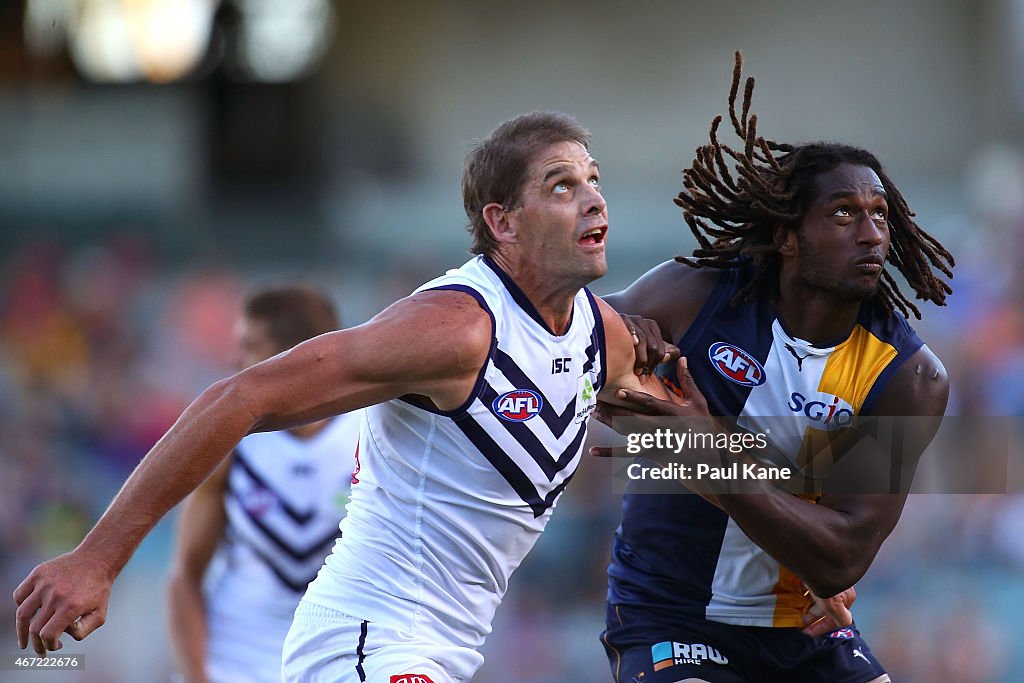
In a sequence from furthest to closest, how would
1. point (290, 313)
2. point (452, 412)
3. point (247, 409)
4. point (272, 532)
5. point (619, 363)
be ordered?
point (290, 313) → point (272, 532) → point (619, 363) → point (452, 412) → point (247, 409)

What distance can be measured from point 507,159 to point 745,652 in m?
1.85

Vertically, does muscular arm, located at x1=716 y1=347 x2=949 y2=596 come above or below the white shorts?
above

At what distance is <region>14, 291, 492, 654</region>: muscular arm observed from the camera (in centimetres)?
312

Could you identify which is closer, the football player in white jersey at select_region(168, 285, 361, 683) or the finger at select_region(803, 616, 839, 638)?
the finger at select_region(803, 616, 839, 638)

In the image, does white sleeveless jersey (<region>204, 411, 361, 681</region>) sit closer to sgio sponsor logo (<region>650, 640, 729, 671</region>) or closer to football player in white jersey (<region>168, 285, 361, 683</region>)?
football player in white jersey (<region>168, 285, 361, 683</region>)

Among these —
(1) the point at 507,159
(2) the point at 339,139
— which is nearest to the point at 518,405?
(1) the point at 507,159

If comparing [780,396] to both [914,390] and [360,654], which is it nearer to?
[914,390]

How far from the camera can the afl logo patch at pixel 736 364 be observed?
169 inches

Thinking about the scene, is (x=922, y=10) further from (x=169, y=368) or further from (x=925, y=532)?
(x=169, y=368)

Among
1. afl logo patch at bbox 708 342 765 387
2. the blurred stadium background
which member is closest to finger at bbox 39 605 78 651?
afl logo patch at bbox 708 342 765 387

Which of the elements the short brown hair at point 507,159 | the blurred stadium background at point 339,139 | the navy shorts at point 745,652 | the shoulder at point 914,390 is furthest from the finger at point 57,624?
the blurred stadium background at point 339,139

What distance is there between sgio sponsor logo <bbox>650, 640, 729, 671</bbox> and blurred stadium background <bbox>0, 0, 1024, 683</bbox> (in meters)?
6.25

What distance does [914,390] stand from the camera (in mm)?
4207

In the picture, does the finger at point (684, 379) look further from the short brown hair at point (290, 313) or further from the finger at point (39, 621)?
the finger at point (39, 621)
